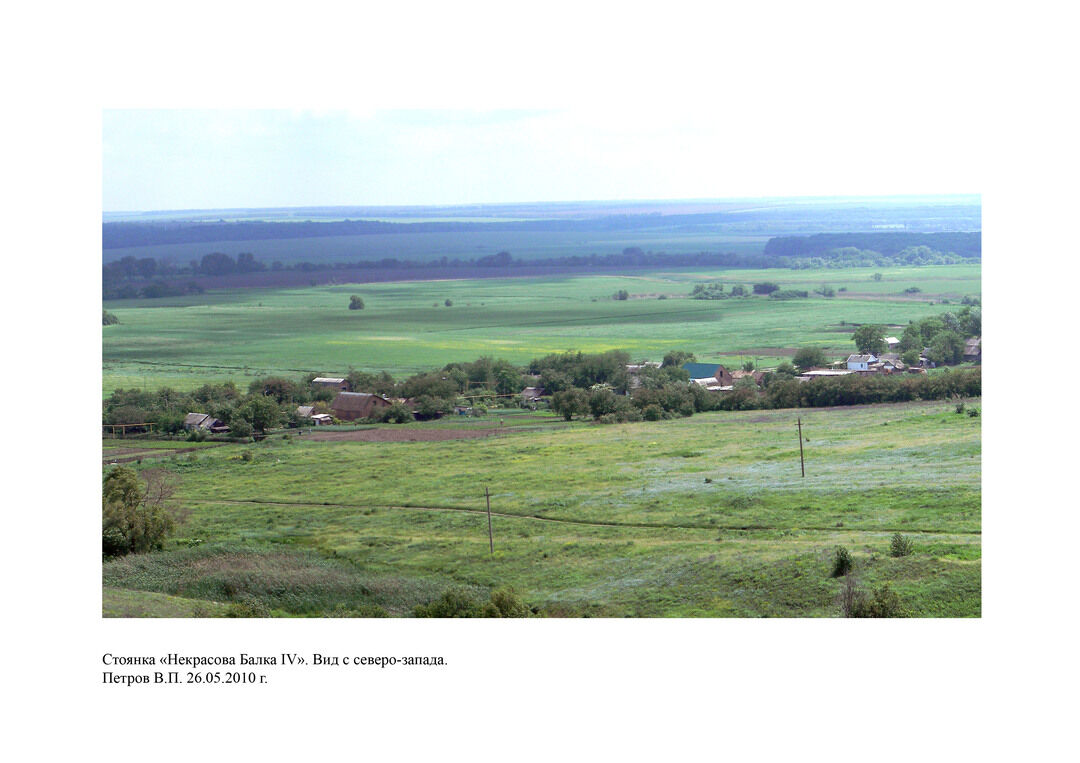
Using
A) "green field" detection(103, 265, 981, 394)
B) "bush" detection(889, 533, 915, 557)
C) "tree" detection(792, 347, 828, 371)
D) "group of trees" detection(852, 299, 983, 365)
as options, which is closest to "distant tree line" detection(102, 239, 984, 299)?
"green field" detection(103, 265, 981, 394)

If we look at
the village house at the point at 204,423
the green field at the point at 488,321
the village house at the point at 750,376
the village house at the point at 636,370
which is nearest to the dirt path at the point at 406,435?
the green field at the point at 488,321

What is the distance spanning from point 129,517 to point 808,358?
33.6ft

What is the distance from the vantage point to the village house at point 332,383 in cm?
1573

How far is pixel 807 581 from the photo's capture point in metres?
11.2

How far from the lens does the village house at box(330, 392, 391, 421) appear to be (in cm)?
1557

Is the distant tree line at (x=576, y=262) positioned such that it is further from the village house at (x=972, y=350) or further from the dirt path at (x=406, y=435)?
the dirt path at (x=406, y=435)

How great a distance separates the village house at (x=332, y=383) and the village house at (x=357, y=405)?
0.12 metres

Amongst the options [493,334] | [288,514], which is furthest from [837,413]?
[288,514]

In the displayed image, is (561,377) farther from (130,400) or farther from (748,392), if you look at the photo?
(130,400)

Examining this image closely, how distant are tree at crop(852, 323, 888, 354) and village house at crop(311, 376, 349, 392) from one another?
816cm

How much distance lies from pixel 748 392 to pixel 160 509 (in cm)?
873
